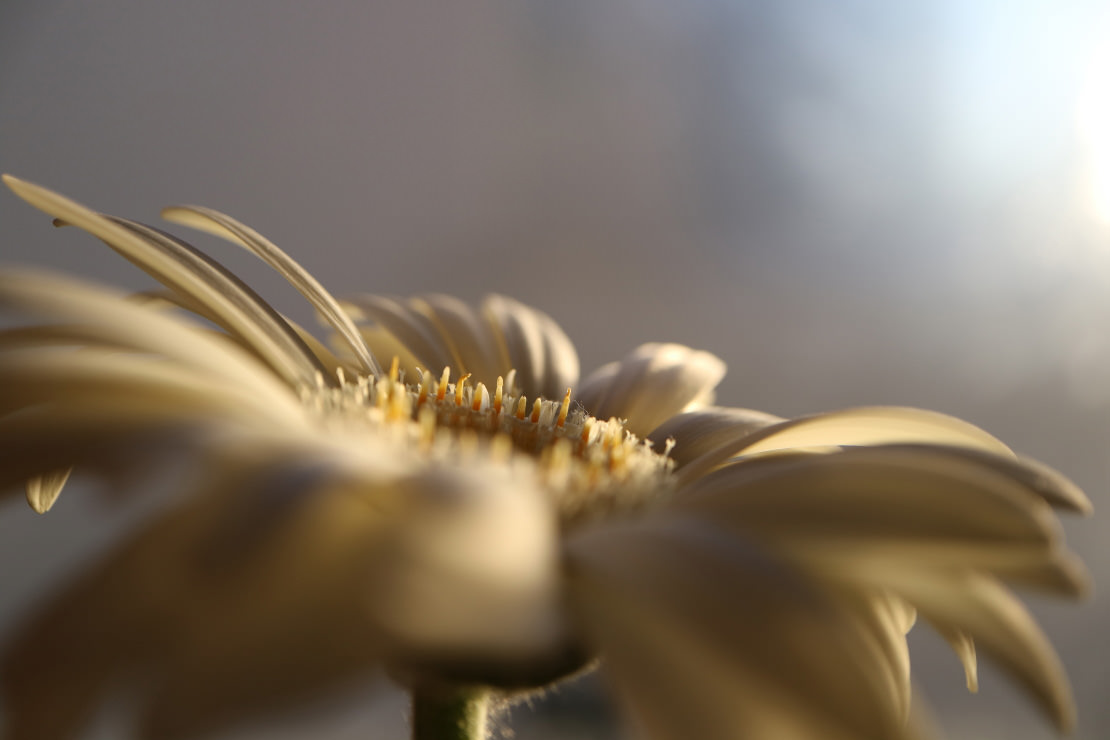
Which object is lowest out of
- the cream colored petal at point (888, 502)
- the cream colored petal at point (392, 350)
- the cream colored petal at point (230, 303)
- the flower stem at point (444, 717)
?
the flower stem at point (444, 717)

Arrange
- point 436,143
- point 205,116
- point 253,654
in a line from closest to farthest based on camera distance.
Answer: point 253,654 < point 205,116 < point 436,143

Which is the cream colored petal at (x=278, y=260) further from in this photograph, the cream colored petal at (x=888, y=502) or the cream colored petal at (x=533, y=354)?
the cream colored petal at (x=888, y=502)

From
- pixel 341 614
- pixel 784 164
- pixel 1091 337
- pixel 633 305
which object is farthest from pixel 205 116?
pixel 1091 337

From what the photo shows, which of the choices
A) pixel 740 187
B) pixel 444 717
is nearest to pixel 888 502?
pixel 444 717

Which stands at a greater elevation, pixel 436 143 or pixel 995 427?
pixel 436 143

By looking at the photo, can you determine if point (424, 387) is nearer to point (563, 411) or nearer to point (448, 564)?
point (563, 411)

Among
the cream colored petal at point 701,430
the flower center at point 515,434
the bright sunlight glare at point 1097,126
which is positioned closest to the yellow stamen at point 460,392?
the flower center at point 515,434

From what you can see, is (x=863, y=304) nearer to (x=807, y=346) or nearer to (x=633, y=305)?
(x=807, y=346)
